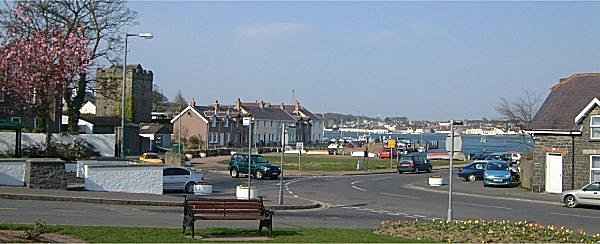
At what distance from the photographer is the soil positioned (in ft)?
51.4

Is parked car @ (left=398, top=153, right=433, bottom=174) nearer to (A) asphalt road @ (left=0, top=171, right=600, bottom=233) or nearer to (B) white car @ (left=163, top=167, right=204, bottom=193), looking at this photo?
(A) asphalt road @ (left=0, top=171, right=600, bottom=233)

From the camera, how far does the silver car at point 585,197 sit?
37594 millimetres

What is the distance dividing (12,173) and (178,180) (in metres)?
10.0

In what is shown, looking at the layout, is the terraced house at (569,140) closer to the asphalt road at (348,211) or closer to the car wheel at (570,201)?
the asphalt road at (348,211)

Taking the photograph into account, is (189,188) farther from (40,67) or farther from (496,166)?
(496,166)

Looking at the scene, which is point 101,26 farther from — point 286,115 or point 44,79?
point 286,115

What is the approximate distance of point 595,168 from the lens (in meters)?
44.8

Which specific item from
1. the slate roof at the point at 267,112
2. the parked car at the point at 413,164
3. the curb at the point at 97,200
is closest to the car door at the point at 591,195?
the curb at the point at 97,200

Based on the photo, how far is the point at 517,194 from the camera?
46.5 m

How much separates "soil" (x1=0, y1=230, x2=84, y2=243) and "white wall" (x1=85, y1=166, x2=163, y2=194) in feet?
62.5

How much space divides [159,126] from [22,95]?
6064 centimetres

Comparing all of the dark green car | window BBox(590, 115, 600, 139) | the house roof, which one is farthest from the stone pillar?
window BBox(590, 115, 600, 139)

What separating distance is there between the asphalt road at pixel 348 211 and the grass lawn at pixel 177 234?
2641mm

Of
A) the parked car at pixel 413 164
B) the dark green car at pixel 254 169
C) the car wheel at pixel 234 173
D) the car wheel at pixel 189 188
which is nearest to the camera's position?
the car wheel at pixel 189 188
